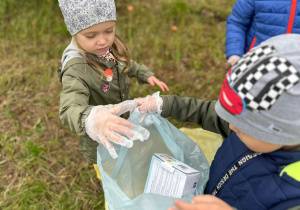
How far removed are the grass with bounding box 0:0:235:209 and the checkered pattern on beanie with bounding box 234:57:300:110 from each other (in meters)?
1.26

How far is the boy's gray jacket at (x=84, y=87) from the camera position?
3.56ft

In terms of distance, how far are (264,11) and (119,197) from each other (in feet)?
3.76

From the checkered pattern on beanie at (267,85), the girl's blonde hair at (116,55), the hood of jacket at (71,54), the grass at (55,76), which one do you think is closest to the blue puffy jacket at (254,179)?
the checkered pattern on beanie at (267,85)

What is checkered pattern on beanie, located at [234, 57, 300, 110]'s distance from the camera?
0.70 m

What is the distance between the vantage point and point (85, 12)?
119cm

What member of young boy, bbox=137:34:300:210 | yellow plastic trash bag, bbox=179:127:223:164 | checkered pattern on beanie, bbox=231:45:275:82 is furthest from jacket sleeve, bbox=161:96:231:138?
yellow plastic trash bag, bbox=179:127:223:164

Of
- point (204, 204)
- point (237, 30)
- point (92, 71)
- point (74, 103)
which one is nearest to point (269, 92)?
point (204, 204)

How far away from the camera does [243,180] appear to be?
965mm

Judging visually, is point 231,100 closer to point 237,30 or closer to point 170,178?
point 170,178

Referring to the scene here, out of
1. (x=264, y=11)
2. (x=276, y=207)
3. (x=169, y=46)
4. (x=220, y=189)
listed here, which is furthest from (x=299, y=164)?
(x=169, y=46)

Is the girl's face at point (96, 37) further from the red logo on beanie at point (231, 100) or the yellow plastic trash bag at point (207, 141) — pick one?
the yellow plastic trash bag at point (207, 141)

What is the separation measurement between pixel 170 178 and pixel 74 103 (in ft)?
1.52

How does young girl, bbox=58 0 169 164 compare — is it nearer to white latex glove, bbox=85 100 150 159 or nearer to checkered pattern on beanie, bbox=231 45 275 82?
white latex glove, bbox=85 100 150 159

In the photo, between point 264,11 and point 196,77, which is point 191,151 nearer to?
point 264,11
